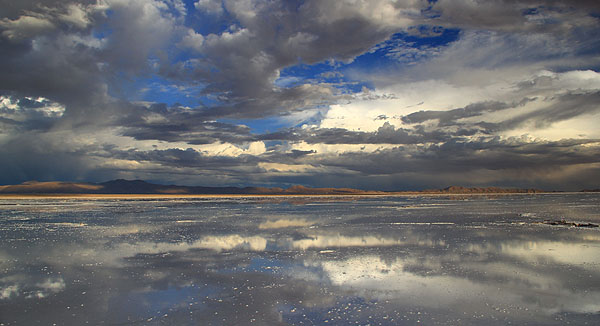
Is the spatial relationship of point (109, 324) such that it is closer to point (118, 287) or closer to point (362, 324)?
point (118, 287)

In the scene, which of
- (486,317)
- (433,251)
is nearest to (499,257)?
(433,251)

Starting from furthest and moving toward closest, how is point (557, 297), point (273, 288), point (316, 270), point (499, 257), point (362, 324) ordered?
point (499, 257)
point (316, 270)
point (273, 288)
point (557, 297)
point (362, 324)

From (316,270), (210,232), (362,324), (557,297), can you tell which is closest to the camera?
(362,324)

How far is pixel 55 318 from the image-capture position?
6.75 meters

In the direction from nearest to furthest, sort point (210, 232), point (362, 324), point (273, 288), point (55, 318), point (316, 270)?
point (362, 324) < point (55, 318) < point (273, 288) < point (316, 270) < point (210, 232)

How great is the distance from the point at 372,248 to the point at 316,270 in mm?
3938

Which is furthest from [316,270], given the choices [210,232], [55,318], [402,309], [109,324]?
[210,232]

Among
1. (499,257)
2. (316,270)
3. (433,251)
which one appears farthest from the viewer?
(433,251)

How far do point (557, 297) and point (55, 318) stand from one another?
980 centimetres

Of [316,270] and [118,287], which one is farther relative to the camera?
[316,270]

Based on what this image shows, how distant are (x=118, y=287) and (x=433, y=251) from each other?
32.1 feet

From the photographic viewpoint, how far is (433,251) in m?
12.8

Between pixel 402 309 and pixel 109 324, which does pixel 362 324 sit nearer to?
pixel 402 309

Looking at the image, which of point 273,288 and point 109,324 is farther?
point 273,288
